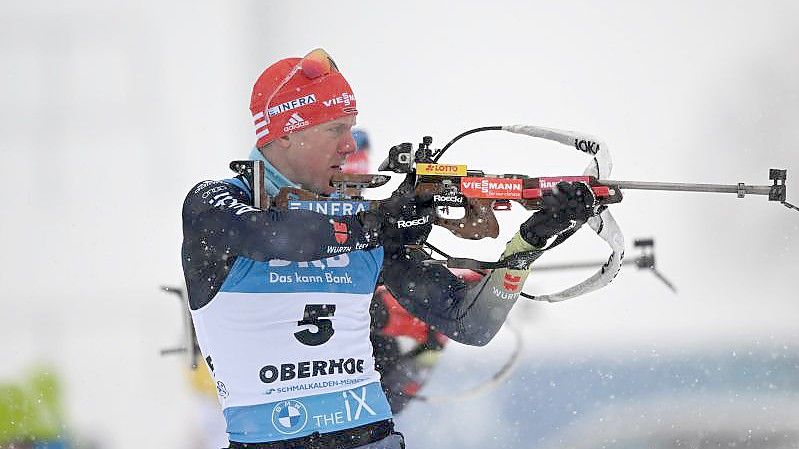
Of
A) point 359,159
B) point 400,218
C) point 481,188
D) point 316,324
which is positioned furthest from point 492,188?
point 359,159

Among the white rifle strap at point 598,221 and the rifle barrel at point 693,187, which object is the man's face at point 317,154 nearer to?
the white rifle strap at point 598,221

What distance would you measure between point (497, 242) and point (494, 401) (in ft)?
2.77

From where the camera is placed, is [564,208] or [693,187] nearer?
[564,208]

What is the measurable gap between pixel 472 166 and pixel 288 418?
3370 mm

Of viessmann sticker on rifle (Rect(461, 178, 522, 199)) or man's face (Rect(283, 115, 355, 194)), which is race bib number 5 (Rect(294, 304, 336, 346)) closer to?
man's face (Rect(283, 115, 355, 194))

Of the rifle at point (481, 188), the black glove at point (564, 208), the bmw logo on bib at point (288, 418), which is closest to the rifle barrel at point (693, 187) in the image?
the rifle at point (481, 188)

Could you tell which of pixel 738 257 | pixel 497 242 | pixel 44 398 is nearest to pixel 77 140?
pixel 44 398

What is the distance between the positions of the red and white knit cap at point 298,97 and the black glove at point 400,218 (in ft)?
0.95

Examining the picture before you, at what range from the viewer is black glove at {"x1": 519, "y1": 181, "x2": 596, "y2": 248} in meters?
2.34

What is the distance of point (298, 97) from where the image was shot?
252 cm

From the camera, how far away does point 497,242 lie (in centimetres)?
529

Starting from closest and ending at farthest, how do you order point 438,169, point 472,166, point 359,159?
point 438,169, point 359,159, point 472,166

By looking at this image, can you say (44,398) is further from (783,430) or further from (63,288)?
(783,430)

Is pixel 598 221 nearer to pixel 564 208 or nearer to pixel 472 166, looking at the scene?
pixel 564 208
